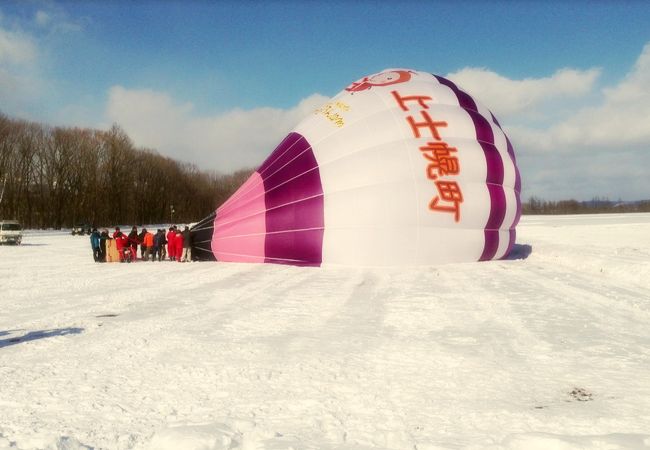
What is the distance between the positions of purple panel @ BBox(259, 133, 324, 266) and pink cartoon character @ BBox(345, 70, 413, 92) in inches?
77.9

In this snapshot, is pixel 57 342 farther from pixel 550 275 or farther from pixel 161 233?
pixel 161 233

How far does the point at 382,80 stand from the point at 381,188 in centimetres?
308

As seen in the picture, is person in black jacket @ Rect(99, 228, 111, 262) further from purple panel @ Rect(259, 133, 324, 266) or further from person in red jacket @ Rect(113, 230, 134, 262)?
purple panel @ Rect(259, 133, 324, 266)

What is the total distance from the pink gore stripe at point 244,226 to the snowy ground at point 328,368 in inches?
119

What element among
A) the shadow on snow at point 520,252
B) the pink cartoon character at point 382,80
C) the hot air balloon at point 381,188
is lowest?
the shadow on snow at point 520,252

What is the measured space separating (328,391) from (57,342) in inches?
117

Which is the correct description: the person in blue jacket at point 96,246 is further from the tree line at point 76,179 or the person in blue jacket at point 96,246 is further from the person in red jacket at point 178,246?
the tree line at point 76,179

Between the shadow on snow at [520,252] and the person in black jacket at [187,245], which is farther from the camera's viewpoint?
the person in black jacket at [187,245]

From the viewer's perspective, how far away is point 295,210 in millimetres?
10711

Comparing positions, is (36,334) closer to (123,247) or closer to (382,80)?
(382,80)

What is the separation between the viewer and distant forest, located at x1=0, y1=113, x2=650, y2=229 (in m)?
49.7

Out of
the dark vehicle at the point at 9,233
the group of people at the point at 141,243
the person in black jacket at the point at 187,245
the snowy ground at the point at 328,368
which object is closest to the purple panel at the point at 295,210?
the snowy ground at the point at 328,368

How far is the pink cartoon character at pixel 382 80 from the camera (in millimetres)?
11961

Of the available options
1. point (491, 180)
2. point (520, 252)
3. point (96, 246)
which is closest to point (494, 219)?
point (491, 180)
